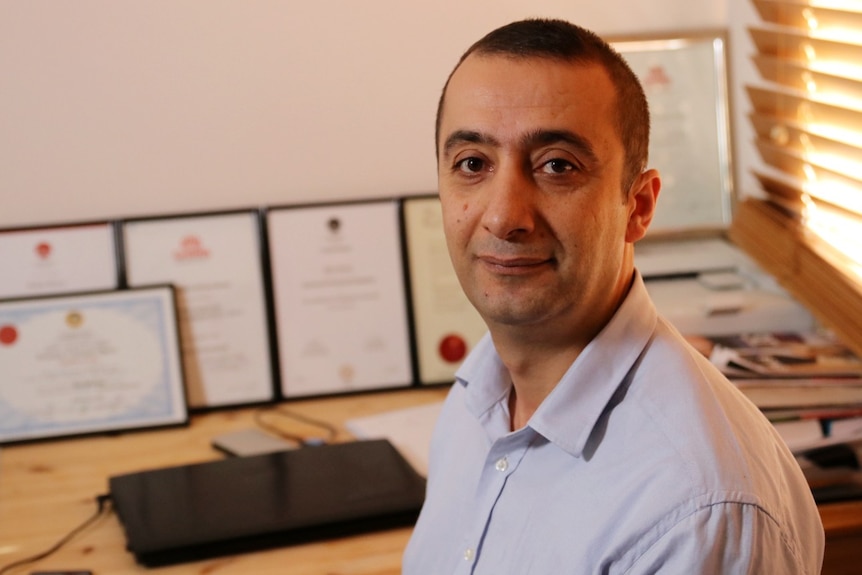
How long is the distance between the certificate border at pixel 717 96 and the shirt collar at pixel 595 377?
926mm

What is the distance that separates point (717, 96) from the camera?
1.94 metres

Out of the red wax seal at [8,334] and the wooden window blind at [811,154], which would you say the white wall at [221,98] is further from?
the wooden window blind at [811,154]

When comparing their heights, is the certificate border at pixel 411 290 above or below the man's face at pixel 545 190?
below

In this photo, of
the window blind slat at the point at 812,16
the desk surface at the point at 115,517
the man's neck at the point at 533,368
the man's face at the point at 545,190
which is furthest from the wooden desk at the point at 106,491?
the window blind slat at the point at 812,16

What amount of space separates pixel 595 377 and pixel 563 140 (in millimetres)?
223

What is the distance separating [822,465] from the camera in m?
1.37

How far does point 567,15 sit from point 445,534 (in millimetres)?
1073

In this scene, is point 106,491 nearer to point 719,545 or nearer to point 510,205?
point 510,205

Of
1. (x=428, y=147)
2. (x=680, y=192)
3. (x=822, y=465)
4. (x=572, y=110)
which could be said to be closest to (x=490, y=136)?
(x=572, y=110)

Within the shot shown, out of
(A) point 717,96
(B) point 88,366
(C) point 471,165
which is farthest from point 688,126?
(B) point 88,366

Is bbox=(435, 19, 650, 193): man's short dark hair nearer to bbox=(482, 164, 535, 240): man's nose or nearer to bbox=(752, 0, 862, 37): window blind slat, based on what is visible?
bbox=(482, 164, 535, 240): man's nose

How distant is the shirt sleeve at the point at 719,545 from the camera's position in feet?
2.71

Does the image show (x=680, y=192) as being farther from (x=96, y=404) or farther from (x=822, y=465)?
(x=96, y=404)

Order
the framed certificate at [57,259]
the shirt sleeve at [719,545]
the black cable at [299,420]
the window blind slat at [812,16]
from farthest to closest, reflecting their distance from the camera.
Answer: the framed certificate at [57,259], the black cable at [299,420], the window blind slat at [812,16], the shirt sleeve at [719,545]
